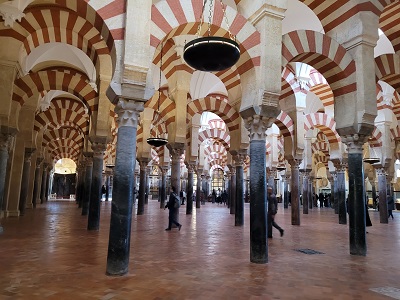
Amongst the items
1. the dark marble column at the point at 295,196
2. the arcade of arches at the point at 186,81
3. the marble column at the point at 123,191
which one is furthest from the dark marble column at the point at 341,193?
the marble column at the point at 123,191

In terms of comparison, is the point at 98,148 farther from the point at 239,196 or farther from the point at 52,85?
the point at 239,196

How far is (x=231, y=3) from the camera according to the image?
7.55 meters

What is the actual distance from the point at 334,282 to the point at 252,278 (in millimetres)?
855

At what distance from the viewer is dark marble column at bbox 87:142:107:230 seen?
6.48 m

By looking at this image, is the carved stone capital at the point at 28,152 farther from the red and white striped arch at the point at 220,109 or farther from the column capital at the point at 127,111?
A: the column capital at the point at 127,111

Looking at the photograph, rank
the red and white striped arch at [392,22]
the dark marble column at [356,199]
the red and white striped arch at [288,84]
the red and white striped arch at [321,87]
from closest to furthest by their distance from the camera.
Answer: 1. the dark marble column at [356,199]
2. the red and white striped arch at [392,22]
3. the red and white striped arch at [288,84]
4. the red and white striped arch at [321,87]

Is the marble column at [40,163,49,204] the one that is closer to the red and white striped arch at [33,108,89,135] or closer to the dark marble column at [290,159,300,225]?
the red and white striped arch at [33,108,89,135]

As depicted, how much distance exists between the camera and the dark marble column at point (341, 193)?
948cm

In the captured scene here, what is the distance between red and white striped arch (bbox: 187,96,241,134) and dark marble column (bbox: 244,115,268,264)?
4721 millimetres

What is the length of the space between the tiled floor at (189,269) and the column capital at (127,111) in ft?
5.64

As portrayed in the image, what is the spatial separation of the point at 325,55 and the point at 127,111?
360 centimetres

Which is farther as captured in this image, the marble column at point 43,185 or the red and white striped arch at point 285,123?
the marble column at point 43,185

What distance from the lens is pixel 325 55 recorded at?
5348 mm

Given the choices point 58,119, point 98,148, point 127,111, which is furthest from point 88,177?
point 127,111
